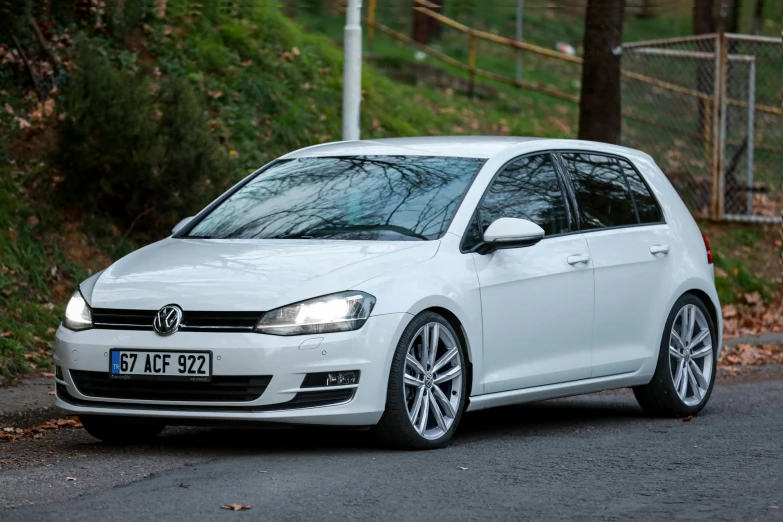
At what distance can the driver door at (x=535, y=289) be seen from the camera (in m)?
7.65

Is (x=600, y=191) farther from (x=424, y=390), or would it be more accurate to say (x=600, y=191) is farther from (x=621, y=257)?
(x=424, y=390)

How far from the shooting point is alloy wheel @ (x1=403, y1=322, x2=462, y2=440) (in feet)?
23.3

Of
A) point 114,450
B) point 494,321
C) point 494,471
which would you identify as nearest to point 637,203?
point 494,321

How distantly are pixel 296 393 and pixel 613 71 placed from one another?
33.1 ft

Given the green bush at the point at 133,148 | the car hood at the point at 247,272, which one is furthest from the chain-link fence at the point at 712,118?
the car hood at the point at 247,272

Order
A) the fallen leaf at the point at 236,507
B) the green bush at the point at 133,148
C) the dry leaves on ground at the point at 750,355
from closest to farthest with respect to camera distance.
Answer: the fallen leaf at the point at 236,507, the green bush at the point at 133,148, the dry leaves on ground at the point at 750,355

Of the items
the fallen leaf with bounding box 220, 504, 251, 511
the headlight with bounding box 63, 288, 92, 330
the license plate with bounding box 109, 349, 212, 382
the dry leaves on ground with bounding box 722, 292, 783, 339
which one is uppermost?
the headlight with bounding box 63, 288, 92, 330

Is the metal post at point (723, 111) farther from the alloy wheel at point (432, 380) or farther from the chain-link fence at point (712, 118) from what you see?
the alloy wheel at point (432, 380)

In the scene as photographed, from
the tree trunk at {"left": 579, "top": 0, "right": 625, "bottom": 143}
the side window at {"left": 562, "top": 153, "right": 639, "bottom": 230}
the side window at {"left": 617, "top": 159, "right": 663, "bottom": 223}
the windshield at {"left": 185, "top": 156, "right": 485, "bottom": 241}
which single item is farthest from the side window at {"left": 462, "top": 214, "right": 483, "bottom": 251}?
the tree trunk at {"left": 579, "top": 0, "right": 625, "bottom": 143}

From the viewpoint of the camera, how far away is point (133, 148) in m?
12.5

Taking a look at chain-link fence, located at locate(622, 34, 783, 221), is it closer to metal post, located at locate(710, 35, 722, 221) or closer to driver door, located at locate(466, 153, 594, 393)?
metal post, located at locate(710, 35, 722, 221)

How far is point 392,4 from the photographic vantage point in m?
39.6

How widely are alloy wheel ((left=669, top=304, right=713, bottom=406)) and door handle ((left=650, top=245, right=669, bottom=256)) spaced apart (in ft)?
1.34

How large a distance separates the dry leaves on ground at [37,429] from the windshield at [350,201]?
55.7 inches
